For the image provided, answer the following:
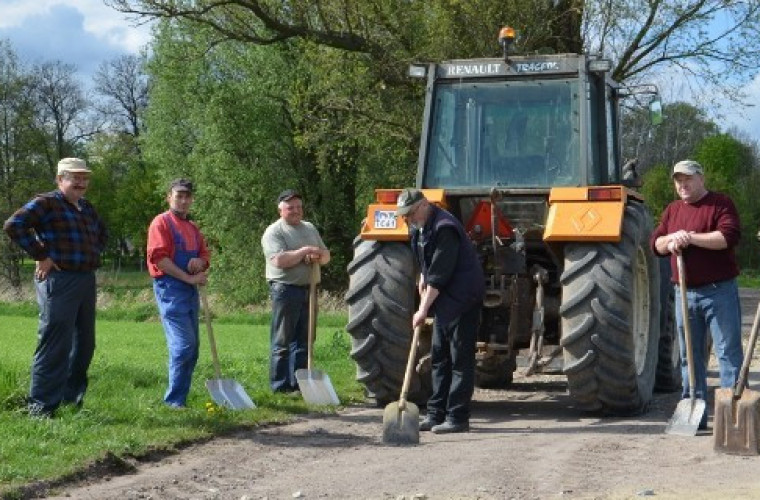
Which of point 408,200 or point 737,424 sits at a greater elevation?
point 408,200

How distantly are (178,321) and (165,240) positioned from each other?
25.0 inches

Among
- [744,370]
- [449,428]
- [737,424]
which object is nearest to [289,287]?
[449,428]

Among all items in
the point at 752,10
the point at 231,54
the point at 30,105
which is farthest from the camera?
the point at 30,105

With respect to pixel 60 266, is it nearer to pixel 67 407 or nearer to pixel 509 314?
pixel 67 407

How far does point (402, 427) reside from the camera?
8023 millimetres

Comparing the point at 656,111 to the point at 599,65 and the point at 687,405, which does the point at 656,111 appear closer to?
the point at 599,65

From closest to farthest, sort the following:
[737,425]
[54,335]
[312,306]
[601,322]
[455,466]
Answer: [455,466] → [737,425] → [54,335] → [601,322] → [312,306]

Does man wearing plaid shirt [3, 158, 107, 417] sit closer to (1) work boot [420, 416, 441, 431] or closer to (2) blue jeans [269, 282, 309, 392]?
(2) blue jeans [269, 282, 309, 392]

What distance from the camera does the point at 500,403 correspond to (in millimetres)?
10586

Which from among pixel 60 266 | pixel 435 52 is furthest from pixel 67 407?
pixel 435 52

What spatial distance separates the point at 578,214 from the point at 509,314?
1087 millimetres

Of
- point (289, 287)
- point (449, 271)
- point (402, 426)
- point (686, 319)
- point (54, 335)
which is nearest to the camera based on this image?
point (402, 426)

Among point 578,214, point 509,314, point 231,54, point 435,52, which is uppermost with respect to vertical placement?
point 231,54

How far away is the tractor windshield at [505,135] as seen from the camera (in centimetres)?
963
